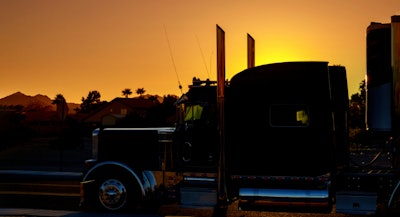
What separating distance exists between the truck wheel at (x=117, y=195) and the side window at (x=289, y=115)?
2.98m

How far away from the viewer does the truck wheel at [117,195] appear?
1088cm

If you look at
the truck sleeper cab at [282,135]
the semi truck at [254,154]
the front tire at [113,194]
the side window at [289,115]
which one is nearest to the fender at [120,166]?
the semi truck at [254,154]

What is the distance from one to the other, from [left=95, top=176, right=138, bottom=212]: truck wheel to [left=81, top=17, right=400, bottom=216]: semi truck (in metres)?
0.02

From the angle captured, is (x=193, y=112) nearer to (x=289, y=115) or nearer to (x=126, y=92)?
(x=289, y=115)

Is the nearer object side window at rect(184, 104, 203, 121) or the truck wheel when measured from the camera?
side window at rect(184, 104, 203, 121)

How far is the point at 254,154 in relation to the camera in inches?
390

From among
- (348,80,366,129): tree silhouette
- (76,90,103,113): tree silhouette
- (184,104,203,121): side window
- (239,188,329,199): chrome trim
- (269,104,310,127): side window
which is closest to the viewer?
(239,188,329,199): chrome trim

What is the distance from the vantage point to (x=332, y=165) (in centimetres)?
960

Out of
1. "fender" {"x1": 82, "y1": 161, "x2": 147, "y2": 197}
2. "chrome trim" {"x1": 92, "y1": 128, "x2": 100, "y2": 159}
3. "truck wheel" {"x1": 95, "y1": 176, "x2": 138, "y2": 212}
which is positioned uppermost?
"chrome trim" {"x1": 92, "y1": 128, "x2": 100, "y2": 159}

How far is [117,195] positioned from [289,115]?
3.53 m

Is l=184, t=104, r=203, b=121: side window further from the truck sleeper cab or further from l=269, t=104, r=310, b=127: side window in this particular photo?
l=269, t=104, r=310, b=127: side window

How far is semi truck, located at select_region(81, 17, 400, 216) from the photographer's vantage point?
9547 millimetres

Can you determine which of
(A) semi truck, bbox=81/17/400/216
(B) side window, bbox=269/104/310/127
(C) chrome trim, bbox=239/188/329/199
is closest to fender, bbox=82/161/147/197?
(A) semi truck, bbox=81/17/400/216

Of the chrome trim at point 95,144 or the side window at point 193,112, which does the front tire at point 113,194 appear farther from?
the side window at point 193,112
